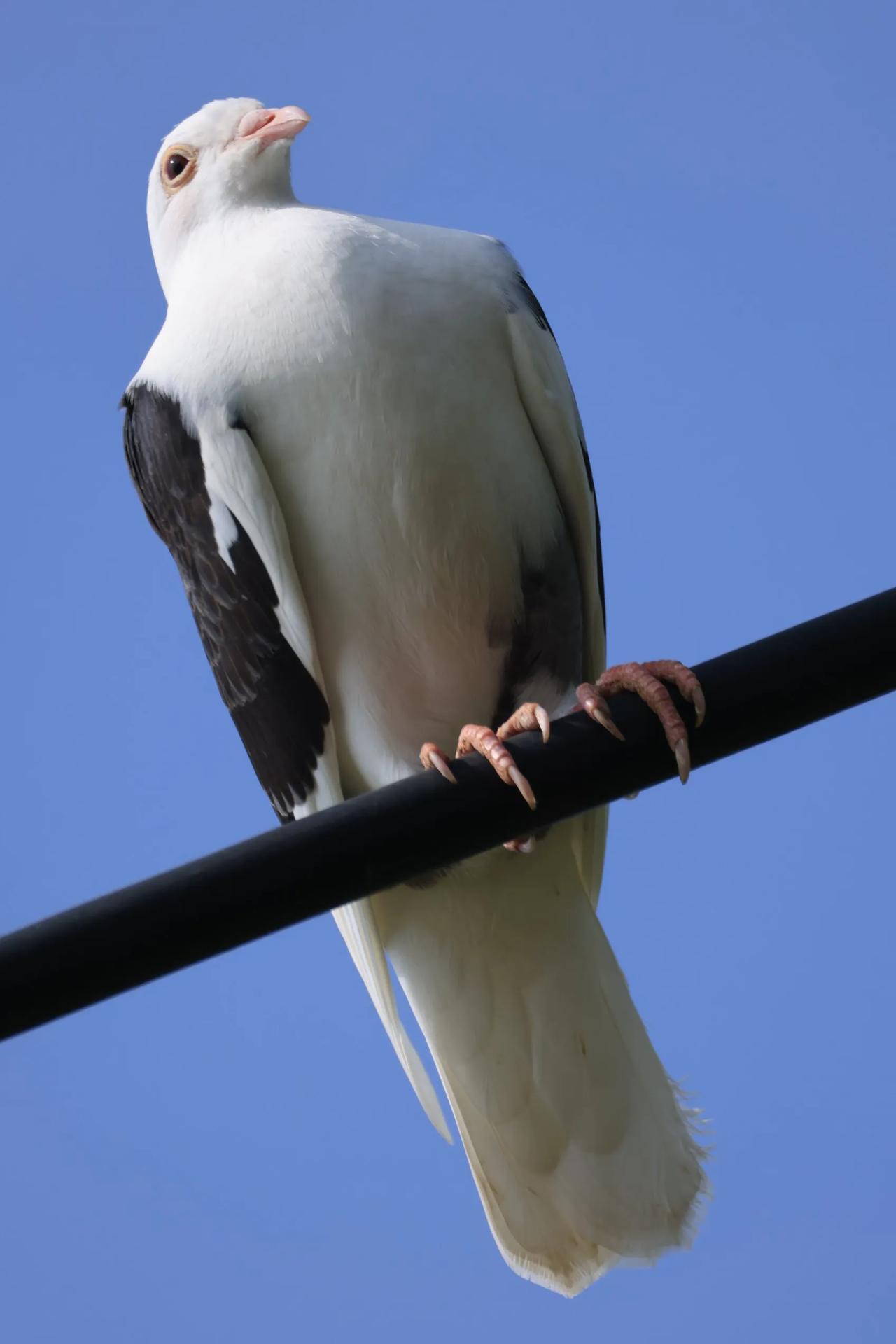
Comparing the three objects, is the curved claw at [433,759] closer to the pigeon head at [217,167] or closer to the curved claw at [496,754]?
the curved claw at [496,754]

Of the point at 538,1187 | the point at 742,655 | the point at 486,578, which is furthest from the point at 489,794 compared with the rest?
the point at 538,1187

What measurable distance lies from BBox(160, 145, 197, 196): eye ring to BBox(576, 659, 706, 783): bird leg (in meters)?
1.91

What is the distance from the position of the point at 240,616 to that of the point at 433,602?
1.36 ft

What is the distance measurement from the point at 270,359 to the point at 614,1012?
5.23ft

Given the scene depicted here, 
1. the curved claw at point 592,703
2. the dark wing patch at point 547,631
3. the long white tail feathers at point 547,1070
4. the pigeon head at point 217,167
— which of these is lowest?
the long white tail feathers at point 547,1070

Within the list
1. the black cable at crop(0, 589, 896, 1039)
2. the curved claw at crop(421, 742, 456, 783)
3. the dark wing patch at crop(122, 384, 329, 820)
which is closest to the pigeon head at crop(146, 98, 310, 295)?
the dark wing patch at crop(122, 384, 329, 820)

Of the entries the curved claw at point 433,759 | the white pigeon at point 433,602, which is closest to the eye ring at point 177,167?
the white pigeon at point 433,602

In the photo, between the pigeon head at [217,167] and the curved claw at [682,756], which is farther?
the pigeon head at [217,167]

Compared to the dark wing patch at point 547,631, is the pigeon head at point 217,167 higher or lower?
higher

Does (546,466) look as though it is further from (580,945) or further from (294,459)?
(580,945)

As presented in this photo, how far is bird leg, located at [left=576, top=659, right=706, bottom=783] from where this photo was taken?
7.97 feet

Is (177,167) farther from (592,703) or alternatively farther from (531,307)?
(592,703)

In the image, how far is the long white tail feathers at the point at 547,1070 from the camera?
384 cm

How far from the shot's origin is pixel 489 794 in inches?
93.8
